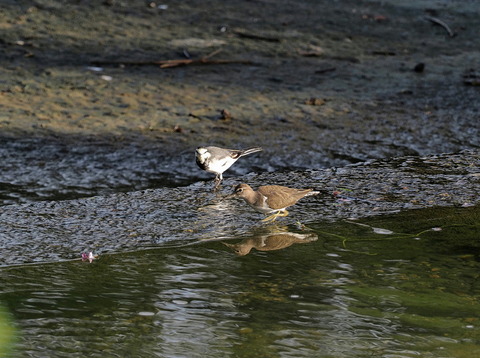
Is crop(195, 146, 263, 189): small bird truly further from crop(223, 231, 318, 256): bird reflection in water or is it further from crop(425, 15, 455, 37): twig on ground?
crop(425, 15, 455, 37): twig on ground

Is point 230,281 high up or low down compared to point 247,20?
down

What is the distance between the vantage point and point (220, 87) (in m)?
9.60

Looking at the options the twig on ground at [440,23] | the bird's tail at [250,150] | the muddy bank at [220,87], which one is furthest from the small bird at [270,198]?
the twig on ground at [440,23]

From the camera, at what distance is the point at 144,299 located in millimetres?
4559

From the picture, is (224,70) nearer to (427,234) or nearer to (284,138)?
(284,138)

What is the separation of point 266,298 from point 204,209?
192 cm

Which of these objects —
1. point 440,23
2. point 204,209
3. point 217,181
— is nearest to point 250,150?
point 217,181

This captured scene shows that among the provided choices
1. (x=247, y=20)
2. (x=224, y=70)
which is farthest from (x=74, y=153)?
(x=247, y=20)

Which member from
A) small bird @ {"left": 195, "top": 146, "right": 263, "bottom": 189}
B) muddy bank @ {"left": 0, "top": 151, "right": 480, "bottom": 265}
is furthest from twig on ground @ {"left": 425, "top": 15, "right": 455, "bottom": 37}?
small bird @ {"left": 195, "top": 146, "right": 263, "bottom": 189}

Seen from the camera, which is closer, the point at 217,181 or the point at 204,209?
the point at 204,209

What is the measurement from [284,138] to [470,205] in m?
2.38

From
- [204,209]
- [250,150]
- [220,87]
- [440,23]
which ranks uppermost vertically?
[440,23]

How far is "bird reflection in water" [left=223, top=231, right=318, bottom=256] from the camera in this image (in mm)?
5477

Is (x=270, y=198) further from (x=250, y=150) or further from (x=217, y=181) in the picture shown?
(x=250, y=150)
